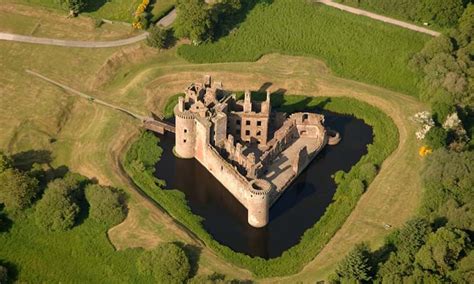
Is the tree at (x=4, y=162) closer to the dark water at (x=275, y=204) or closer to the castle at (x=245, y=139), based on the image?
the dark water at (x=275, y=204)

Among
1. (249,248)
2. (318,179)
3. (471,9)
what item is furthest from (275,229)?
(471,9)

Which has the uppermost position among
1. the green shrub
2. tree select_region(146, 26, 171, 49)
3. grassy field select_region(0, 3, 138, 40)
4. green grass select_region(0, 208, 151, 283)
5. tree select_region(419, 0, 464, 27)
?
tree select_region(419, 0, 464, 27)

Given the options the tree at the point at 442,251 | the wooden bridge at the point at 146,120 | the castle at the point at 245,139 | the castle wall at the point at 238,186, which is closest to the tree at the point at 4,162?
the wooden bridge at the point at 146,120

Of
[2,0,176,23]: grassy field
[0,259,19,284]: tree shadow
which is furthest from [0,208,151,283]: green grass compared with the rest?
[2,0,176,23]: grassy field

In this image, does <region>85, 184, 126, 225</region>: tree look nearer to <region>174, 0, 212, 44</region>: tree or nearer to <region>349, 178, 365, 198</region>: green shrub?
<region>349, 178, 365, 198</region>: green shrub

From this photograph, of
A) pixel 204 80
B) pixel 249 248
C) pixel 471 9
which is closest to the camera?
pixel 249 248

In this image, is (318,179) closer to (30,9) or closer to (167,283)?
(167,283)
